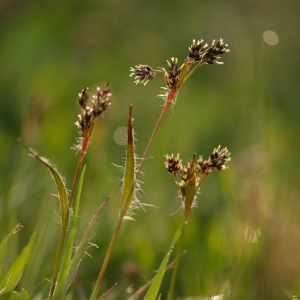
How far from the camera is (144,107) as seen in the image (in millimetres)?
3961

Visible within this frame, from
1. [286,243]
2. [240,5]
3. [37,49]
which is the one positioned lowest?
[286,243]

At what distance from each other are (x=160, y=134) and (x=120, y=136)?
452 mm

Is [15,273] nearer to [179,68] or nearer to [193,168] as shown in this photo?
[193,168]

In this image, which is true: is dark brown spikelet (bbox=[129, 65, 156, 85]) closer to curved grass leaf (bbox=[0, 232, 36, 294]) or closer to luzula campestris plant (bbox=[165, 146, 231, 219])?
luzula campestris plant (bbox=[165, 146, 231, 219])

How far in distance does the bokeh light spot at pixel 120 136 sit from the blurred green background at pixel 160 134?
1.0 inches

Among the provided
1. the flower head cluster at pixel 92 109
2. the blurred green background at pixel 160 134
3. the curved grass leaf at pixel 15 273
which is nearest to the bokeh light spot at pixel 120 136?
the blurred green background at pixel 160 134

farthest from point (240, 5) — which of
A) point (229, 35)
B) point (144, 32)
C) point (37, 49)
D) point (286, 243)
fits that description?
point (286, 243)

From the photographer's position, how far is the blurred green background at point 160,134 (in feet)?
5.54

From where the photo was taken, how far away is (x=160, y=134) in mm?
2848

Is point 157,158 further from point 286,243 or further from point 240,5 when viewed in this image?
point 240,5

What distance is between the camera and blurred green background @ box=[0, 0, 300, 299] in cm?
169

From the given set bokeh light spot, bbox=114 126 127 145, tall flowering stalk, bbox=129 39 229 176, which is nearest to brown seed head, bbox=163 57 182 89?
tall flowering stalk, bbox=129 39 229 176

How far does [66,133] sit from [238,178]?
0.90 meters

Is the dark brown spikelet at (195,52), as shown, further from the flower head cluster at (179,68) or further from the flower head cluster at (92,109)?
the flower head cluster at (92,109)
